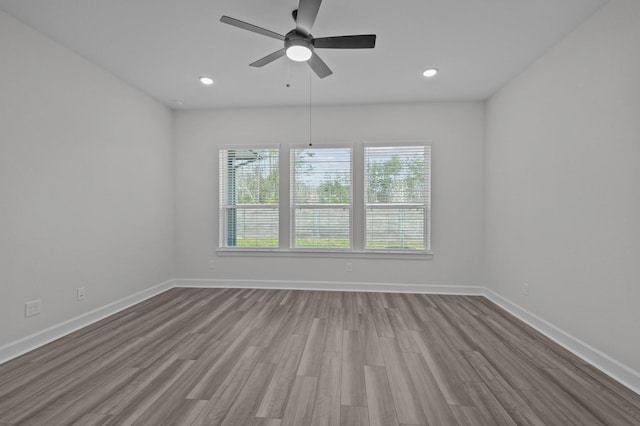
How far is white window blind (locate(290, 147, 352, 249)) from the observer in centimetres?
424

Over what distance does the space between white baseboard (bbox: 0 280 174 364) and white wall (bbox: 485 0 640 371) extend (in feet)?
15.4

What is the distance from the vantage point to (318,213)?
430 cm

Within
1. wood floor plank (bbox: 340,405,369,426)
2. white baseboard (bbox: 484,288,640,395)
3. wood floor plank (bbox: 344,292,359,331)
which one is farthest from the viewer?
wood floor plank (bbox: 344,292,359,331)

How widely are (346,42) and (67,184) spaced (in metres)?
2.97

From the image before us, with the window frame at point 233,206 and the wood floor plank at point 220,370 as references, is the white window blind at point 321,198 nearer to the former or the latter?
the window frame at point 233,206

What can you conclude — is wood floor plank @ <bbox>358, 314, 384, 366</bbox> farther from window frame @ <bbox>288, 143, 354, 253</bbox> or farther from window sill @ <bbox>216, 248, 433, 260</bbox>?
window frame @ <bbox>288, 143, 354, 253</bbox>

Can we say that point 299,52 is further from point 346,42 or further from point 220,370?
point 220,370

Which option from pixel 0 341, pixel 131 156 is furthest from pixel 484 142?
pixel 0 341

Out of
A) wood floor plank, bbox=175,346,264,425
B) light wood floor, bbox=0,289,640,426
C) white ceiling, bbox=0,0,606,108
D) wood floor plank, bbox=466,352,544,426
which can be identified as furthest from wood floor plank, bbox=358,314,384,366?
white ceiling, bbox=0,0,606,108

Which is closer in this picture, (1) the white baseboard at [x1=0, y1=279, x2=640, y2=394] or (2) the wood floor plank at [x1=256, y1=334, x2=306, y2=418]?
(2) the wood floor plank at [x1=256, y1=334, x2=306, y2=418]

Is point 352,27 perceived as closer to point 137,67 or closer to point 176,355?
point 137,67

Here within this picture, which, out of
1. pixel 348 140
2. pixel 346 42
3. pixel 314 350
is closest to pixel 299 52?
pixel 346 42

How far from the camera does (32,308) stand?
7.98ft

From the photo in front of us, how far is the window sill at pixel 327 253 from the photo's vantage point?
411cm
